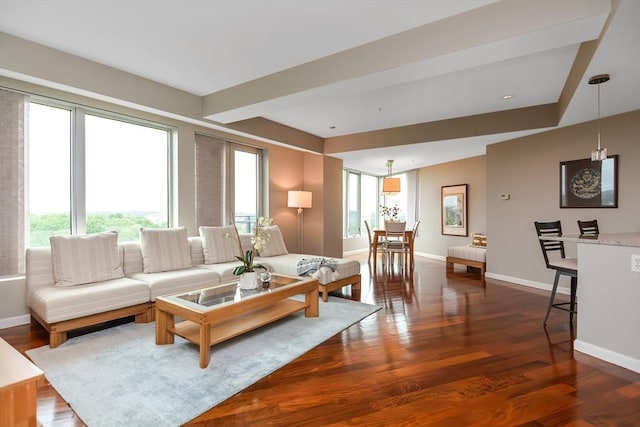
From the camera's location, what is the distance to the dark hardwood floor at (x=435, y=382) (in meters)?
1.79

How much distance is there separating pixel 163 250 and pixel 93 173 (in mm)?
Result: 1270

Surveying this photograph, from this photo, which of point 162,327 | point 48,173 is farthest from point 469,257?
point 48,173

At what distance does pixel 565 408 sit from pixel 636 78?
117 inches

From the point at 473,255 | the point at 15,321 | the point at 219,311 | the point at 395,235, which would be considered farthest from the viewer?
the point at 395,235

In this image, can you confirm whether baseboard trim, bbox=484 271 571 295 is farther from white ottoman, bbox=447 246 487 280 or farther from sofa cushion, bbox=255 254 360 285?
sofa cushion, bbox=255 254 360 285

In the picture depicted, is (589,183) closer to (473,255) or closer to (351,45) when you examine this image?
(473,255)

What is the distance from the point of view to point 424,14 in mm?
2496

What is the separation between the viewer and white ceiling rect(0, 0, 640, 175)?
2.34 m

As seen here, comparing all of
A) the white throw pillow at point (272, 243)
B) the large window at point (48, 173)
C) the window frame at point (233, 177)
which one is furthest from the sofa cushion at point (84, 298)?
the window frame at point (233, 177)

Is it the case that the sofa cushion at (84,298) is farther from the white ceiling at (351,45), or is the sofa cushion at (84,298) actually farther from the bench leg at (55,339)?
the white ceiling at (351,45)

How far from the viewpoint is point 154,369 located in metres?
2.29

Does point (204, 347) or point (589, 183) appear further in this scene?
point (589, 183)

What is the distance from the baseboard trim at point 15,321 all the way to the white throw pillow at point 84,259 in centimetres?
61

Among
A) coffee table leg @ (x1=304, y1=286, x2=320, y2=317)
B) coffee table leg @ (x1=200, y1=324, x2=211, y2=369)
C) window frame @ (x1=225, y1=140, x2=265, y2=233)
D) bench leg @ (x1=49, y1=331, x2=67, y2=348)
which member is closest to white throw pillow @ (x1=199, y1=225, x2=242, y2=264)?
window frame @ (x1=225, y1=140, x2=265, y2=233)
